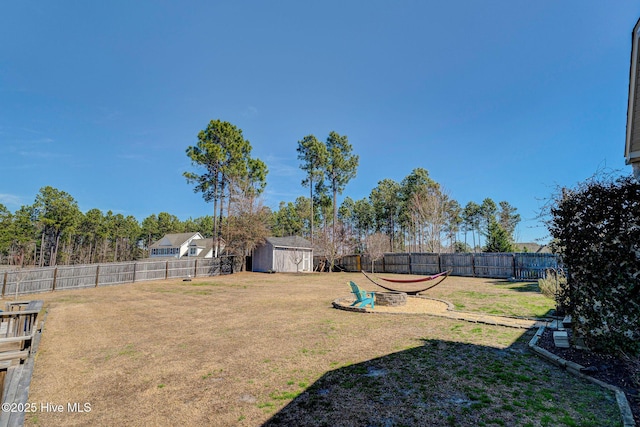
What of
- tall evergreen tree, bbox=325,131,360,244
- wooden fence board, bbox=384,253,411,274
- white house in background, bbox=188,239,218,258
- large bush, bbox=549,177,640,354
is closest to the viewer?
large bush, bbox=549,177,640,354

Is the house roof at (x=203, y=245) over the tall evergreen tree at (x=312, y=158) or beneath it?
beneath

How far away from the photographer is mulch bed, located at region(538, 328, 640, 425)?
2783 mm

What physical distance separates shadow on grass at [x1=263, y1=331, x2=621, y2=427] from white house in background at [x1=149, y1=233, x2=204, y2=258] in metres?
42.1

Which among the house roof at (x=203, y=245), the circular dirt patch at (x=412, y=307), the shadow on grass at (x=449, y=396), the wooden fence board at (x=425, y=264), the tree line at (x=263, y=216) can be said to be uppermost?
the tree line at (x=263, y=216)

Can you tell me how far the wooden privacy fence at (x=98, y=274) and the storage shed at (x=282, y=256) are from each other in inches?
133

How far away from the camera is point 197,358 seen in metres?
4.40

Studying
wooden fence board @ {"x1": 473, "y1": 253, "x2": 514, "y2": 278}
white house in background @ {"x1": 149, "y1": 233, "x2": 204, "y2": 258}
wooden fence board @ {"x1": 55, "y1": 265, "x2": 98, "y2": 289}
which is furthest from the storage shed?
white house in background @ {"x1": 149, "y1": 233, "x2": 204, "y2": 258}

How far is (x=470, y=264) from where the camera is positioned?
57.1 ft

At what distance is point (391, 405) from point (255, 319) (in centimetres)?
502

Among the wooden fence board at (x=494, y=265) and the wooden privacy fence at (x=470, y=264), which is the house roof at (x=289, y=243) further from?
the wooden fence board at (x=494, y=265)

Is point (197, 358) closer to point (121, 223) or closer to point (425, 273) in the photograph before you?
point (425, 273)

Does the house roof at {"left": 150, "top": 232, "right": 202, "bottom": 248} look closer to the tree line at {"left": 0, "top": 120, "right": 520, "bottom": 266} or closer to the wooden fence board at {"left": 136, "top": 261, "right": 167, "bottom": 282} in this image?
the tree line at {"left": 0, "top": 120, "right": 520, "bottom": 266}

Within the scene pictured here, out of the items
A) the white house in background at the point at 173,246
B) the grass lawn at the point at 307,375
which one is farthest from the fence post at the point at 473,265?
the white house in background at the point at 173,246

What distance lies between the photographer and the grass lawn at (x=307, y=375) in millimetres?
2615
